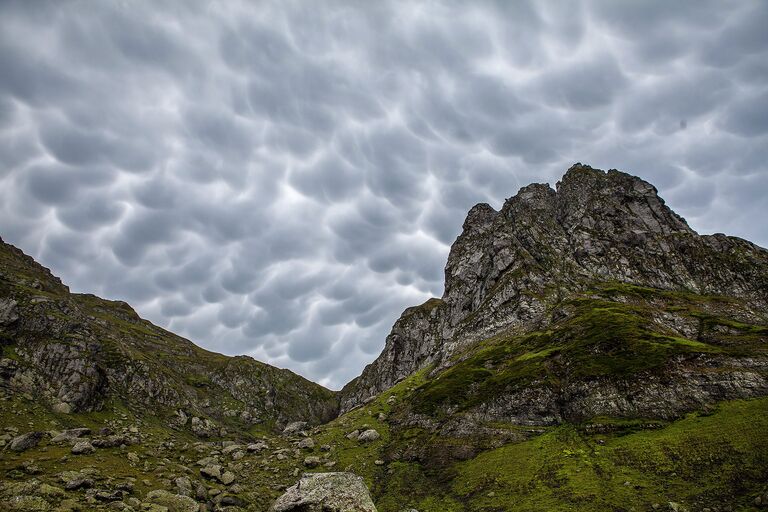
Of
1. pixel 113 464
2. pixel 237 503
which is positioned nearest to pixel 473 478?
pixel 237 503

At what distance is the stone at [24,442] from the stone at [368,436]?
5447 cm

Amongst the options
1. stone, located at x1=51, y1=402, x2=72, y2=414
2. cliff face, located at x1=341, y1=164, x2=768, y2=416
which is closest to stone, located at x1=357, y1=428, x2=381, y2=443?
cliff face, located at x1=341, y1=164, x2=768, y2=416

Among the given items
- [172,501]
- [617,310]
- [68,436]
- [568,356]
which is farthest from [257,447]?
[617,310]

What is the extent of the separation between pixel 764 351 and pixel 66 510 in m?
96.4

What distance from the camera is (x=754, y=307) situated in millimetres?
131625

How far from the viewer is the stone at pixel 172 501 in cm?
4064

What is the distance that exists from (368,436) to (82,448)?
169 ft

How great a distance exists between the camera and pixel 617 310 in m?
104

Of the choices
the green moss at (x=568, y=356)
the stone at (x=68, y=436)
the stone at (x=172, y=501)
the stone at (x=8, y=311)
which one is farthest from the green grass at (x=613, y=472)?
the stone at (x=8, y=311)

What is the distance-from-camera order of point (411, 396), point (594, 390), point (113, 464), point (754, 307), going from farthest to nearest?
point (754, 307)
point (411, 396)
point (594, 390)
point (113, 464)

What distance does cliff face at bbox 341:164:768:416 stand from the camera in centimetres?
6506

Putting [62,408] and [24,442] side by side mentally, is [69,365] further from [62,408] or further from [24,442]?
[24,442]

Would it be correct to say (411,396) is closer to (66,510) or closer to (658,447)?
(658,447)

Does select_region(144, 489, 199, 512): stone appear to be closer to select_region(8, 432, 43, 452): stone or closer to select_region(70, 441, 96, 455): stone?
select_region(70, 441, 96, 455): stone
